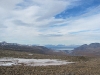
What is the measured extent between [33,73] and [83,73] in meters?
6.37

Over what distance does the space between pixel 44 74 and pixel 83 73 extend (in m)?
5.21

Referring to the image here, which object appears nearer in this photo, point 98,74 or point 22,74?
point 22,74

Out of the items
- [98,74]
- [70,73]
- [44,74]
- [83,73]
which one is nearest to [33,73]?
[44,74]

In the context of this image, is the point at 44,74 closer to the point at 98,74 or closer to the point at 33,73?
the point at 33,73

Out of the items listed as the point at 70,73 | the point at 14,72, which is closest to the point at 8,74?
the point at 14,72

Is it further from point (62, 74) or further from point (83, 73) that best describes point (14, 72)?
point (83, 73)

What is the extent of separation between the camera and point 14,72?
24641mm

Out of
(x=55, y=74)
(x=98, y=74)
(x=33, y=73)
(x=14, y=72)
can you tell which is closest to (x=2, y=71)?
(x=14, y=72)

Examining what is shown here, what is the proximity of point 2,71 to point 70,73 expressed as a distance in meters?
8.25

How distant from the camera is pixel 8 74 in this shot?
23.4 m

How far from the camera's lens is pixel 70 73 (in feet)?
82.8

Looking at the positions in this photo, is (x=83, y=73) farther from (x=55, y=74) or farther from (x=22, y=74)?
(x=22, y=74)

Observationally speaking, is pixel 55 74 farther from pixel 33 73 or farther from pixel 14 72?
pixel 14 72

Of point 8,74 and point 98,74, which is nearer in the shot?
point 8,74
